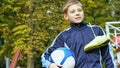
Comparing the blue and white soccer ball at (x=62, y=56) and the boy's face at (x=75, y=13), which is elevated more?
the boy's face at (x=75, y=13)

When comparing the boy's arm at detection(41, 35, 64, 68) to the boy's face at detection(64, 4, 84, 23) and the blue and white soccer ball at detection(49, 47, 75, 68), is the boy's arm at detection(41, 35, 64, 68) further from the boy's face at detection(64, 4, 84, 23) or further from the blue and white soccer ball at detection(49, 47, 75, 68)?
the boy's face at detection(64, 4, 84, 23)

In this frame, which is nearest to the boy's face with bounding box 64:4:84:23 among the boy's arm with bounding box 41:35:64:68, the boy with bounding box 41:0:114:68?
the boy with bounding box 41:0:114:68

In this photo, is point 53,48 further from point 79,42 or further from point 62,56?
Result: point 79,42

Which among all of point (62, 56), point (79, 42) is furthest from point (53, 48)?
point (79, 42)

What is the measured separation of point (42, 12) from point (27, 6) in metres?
0.77

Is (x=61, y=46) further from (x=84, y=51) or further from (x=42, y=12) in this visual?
(x=42, y=12)

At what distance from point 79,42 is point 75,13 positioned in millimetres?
278

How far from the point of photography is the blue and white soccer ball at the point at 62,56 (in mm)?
3965

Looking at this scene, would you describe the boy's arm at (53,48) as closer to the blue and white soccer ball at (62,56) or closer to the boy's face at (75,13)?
the blue and white soccer ball at (62,56)

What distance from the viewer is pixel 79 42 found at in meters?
3.95

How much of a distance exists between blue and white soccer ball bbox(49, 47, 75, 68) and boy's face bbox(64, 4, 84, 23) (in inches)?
10.7

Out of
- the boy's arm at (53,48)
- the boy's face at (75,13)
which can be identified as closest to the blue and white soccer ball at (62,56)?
the boy's arm at (53,48)

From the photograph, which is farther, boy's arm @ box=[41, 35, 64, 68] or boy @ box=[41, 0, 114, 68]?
boy's arm @ box=[41, 35, 64, 68]

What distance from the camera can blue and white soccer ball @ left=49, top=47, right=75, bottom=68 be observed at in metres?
3.96
